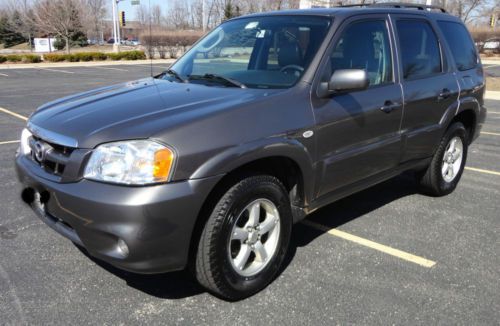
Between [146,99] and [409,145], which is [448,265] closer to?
[409,145]

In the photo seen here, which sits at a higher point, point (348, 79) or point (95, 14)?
point (95, 14)

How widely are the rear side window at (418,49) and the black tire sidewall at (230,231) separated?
182 cm

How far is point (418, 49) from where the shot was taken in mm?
4434

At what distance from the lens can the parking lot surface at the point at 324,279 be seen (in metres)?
2.95

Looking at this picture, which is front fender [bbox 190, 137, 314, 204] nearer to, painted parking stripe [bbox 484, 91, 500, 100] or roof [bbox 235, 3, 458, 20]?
roof [bbox 235, 3, 458, 20]

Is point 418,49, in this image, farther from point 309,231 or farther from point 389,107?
point 309,231

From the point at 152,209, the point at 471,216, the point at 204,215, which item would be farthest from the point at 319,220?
the point at 152,209

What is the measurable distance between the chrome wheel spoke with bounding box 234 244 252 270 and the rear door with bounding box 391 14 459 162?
75.6 inches

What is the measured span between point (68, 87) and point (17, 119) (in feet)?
22.6

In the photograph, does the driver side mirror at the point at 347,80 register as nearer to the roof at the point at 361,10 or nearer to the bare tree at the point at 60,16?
the roof at the point at 361,10

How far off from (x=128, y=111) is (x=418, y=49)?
9.25 feet

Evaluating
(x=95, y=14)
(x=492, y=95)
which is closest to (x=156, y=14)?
(x=95, y=14)

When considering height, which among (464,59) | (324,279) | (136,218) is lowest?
(324,279)

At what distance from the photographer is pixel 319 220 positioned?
14.7 feet
